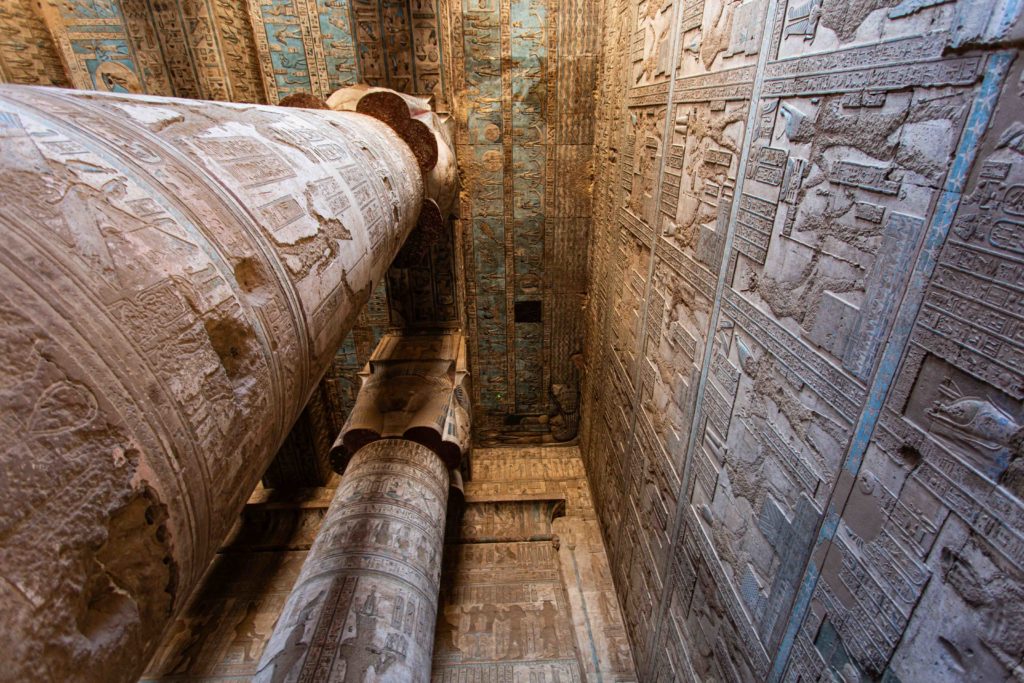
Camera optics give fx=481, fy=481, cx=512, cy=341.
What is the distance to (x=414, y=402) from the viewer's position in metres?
4.74

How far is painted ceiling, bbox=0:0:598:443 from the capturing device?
545 centimetres

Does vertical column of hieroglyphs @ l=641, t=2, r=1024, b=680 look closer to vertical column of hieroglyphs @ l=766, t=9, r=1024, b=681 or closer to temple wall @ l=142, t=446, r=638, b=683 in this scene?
vertical column of hieroglyphs @ l=766, t=9, r=1024, b=681

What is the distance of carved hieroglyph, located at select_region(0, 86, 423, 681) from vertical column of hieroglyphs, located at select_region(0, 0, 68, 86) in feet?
21.0

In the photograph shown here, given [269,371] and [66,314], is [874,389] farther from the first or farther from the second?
[66,314]

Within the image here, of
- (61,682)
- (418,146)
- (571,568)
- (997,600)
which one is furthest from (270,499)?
(997,600)

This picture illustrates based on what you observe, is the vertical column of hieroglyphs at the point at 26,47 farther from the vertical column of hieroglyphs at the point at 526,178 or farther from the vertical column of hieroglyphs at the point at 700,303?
the vertical column of hieroglyphs at the point at 700,303

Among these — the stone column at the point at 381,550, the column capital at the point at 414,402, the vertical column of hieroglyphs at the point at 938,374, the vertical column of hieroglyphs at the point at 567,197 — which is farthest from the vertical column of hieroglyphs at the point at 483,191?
the vertical column of hieroglyphs at the point at 938,374

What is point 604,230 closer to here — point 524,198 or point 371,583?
point 524,198

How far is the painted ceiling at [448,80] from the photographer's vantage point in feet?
17.9

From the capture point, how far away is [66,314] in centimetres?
74

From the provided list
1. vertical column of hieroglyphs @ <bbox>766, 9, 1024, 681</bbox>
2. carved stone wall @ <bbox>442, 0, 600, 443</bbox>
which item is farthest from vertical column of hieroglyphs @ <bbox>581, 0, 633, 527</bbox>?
vertical column of hieroglyphs @ <bbox>766, 9, 1024, 681</bbox>

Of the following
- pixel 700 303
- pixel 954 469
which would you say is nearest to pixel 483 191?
pixel 700 303

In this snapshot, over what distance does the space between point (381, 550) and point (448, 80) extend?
5291mm

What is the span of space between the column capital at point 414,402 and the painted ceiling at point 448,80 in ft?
3.87
